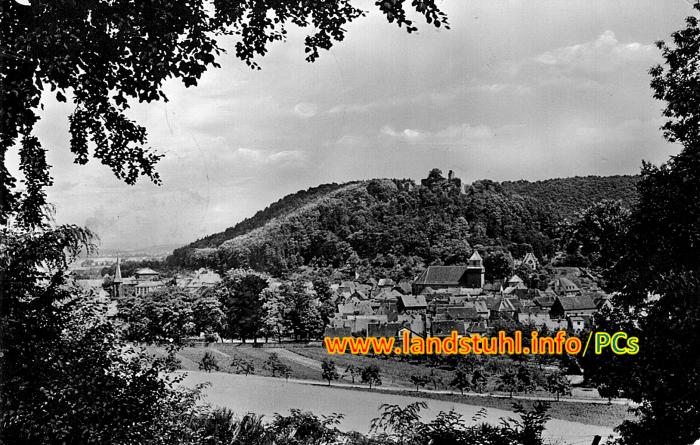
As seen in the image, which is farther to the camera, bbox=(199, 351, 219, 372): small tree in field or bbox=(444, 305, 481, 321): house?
bbox=(444, 305, 481, 321): house

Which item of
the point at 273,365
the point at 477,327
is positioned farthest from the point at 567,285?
the point at 273,365

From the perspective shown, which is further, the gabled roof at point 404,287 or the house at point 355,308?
the gabled roof at point 404,287

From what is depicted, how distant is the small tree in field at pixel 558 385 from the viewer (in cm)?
1622

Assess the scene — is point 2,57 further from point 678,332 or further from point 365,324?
point 365,324

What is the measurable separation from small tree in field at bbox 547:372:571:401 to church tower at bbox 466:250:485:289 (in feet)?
99.7

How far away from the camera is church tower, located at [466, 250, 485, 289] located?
4728 cm

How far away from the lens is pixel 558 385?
16266 mm

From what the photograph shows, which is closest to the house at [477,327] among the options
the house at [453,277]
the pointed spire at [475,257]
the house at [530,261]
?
the house at [453,277]

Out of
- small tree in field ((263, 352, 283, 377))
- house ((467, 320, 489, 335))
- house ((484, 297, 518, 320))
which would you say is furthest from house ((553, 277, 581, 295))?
small tree in field ((263, 352, 283, 377))

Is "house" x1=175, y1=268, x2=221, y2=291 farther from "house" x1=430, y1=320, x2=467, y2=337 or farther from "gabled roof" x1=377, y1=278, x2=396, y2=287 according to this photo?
"gabled roof" x1=377, y1=278, x2=396, y2=287

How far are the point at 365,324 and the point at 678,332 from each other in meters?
21.6

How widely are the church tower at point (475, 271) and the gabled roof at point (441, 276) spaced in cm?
120

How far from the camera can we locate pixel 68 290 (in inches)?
192

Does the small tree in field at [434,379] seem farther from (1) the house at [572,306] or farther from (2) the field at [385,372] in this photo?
(1) the house at [572,306]
